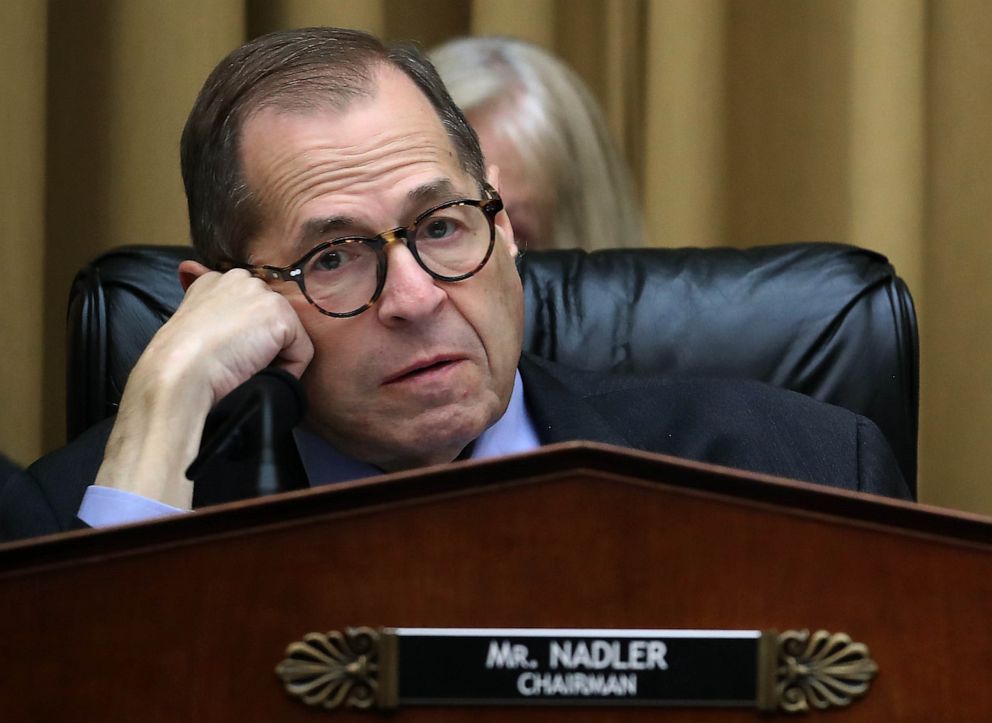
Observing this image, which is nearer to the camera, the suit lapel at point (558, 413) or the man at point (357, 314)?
the man at point (357, 314)

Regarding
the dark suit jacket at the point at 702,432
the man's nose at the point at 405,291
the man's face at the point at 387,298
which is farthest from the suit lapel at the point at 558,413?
the man's nose at the point at 405,291

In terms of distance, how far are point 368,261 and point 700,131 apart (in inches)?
46.5

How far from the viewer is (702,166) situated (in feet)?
7.48

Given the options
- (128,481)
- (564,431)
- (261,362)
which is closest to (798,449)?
(564,431)

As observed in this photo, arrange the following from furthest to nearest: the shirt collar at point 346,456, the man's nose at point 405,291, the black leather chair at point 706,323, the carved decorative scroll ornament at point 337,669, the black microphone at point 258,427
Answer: the black leather chair at point 706,323, the shirt collar at point 346,456, the man's nose at point 405,291, the black microphone at point 258,427, the carved decorative scroll ornament at point 337,669

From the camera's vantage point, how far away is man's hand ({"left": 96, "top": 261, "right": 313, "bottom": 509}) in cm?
108

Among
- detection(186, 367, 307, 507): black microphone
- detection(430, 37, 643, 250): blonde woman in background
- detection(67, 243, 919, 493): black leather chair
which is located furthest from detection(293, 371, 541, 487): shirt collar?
detection(430, 37, 643, 250): blonde woman in background

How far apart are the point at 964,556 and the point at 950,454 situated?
74.2 inches

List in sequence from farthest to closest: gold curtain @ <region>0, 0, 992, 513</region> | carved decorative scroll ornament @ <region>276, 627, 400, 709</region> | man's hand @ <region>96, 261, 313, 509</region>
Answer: gold curtain @ <region>0, 0, 992, 513</region>
man's hand @ <region>96, 261, 313, 509</region>
carved decorative scroll ornament @ <region>276, 627, 400, 709</region>

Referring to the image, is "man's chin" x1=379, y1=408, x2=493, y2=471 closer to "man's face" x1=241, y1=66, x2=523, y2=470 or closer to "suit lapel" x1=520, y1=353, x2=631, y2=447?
"man's face" x1=241, y1=66, x2=523, y2=470

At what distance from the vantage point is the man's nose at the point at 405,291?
47.3 inches

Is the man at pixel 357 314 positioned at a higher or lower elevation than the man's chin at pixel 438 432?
higher

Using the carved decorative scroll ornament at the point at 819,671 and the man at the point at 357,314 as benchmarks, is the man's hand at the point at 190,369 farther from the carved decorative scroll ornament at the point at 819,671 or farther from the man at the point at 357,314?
the carved decorative scroll ornament at the point at 819,671

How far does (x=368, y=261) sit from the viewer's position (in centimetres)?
124
